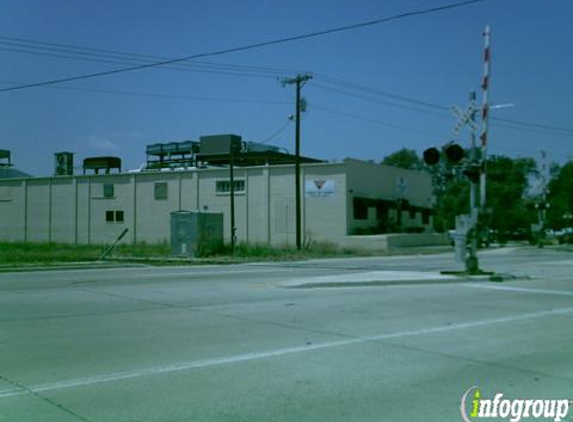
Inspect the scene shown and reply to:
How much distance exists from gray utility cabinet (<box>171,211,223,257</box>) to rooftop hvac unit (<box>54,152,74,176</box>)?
42.1 m

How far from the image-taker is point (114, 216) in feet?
201

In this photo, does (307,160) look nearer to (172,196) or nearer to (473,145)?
(172,196)

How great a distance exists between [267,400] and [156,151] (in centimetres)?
6616

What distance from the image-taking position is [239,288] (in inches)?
696

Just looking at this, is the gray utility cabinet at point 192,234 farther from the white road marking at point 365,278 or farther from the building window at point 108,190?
the building window at point 108,190

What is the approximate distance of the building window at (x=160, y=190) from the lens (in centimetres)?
5909

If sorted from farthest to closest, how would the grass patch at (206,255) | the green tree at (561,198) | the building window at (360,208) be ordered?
the green tree at (561,198) < the building window at (360,208) < the grass patch at (206,255)

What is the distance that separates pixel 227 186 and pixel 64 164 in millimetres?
26853

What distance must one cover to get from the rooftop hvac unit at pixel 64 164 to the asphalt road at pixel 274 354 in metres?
60.7

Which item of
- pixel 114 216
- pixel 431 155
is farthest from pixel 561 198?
pixel 431 155

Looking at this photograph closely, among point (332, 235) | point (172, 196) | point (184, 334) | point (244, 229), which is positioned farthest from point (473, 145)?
point (172, 196)

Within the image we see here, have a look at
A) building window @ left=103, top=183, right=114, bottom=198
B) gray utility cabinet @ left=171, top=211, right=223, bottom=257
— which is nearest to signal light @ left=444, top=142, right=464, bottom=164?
gray utility cabinet @ left=171, top=211, right=223, bottom=257

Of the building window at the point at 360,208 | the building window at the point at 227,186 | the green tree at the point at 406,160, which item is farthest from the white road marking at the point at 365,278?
the green tree at the point at 406,160

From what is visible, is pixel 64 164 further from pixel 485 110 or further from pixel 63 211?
pixel 485 110
